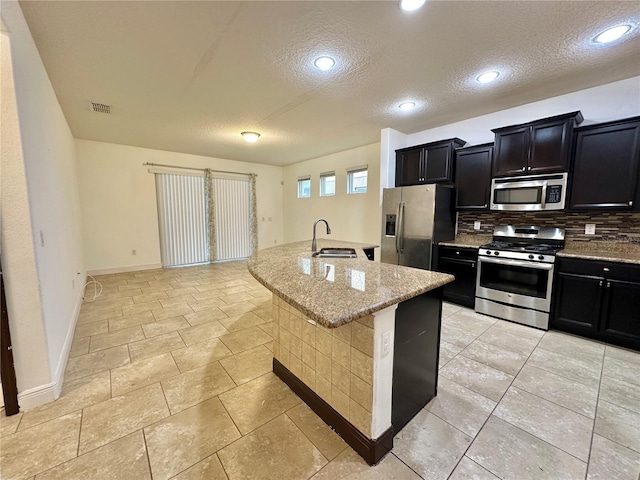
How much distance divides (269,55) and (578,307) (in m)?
3.89

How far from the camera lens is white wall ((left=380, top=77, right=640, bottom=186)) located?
269 cm

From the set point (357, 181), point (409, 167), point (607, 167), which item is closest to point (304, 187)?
point (357, 181)

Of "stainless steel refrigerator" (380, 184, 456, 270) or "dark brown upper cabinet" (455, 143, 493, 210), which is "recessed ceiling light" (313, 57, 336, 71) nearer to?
"stainless steel refrigerator" (380, 184, 456, 270)

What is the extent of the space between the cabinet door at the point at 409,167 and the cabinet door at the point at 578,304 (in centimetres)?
216

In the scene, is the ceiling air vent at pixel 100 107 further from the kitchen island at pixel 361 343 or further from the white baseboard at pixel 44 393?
the kitchen island at pixel 361 343

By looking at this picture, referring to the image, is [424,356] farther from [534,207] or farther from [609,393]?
[534,207]

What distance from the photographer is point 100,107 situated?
11.0 feet

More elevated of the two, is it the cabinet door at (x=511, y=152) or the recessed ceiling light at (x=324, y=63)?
the recessed ceiling light at (x=324, y=63)

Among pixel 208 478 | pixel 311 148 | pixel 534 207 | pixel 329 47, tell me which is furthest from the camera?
pixel 311 148

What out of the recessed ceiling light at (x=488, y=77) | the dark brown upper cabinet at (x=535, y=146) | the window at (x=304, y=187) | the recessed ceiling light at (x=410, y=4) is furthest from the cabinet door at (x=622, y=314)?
the window at (x=304, y=187)

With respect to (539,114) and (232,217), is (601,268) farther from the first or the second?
(232,217)

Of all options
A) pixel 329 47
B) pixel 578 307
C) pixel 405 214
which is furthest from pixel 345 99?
pixel 578 307

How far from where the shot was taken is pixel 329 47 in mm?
2146

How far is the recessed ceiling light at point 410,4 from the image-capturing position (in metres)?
1.67
